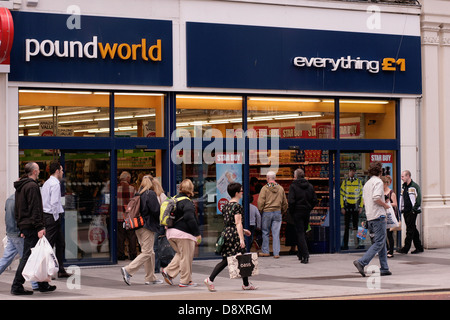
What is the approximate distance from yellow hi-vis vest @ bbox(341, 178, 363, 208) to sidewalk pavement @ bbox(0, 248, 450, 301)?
5.14ft

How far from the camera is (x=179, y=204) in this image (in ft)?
40.9

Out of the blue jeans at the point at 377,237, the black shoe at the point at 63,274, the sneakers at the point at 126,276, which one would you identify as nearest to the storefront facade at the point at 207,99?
the black shoe at the point at 63,274

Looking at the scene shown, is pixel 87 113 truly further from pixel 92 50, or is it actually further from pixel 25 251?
pixel 25 251

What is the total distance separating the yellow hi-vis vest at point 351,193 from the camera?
Answer: 18.1 m

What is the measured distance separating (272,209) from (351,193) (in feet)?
Result: 7.09

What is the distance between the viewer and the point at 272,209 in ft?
56.2

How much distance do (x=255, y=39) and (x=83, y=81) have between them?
3993mm

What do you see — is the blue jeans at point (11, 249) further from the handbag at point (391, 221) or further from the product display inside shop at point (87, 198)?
the handbag at point (391, 221)

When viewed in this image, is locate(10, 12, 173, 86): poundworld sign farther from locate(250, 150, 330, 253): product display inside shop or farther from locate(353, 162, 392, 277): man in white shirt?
locate(353, 162, 392, 277): man in white shirt

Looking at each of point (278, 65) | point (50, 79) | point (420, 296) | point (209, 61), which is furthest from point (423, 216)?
point (50, 79)

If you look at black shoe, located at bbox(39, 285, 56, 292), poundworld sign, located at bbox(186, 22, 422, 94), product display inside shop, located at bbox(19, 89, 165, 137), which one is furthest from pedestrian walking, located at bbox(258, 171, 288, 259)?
black shoe, located at bbox(39, 285, 56, 292)

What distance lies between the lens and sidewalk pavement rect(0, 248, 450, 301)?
37.6ft

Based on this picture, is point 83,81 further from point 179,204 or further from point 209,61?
point 179,204

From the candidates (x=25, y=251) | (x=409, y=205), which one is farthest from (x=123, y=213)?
(x=409, y=205)
